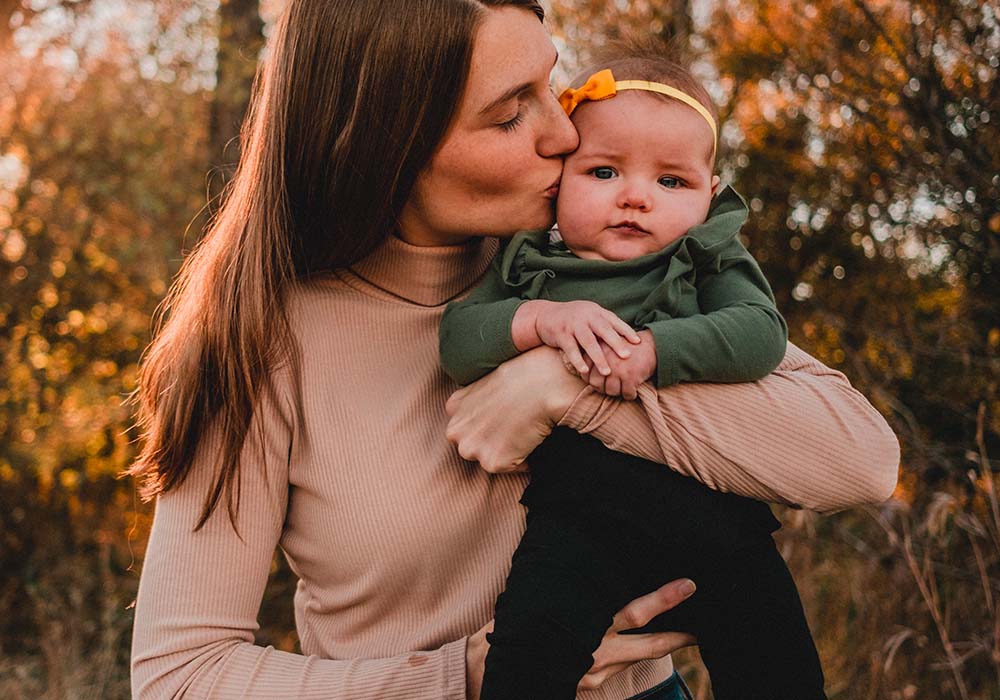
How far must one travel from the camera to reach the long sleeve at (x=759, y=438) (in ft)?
5.24

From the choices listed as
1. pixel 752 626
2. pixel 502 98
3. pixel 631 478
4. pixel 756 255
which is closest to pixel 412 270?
pixel 502 98

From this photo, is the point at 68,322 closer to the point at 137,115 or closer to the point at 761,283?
the point at 137,115

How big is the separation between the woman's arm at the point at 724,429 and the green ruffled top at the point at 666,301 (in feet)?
0.17

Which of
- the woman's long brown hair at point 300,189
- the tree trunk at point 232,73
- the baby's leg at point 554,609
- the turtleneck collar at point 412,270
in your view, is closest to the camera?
the baby's leg at point 554,609

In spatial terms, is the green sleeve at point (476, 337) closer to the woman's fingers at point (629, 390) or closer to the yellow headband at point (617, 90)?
the woman's fingers at point (629, 390)

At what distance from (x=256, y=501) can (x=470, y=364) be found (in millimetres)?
458

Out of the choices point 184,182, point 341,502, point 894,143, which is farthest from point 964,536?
point 184,182

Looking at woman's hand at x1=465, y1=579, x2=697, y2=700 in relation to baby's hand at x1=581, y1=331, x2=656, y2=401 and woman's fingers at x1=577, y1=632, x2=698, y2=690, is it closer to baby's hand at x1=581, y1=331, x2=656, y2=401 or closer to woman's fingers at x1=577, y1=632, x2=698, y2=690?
woman's fingers at x1=577, y1=632, x2=698, y2=690

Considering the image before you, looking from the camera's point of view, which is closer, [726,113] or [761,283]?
[761,283]

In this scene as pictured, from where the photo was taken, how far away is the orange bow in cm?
198

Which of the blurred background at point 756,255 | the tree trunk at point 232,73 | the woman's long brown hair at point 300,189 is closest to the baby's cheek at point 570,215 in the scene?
the woman's long brown hair at point 300,189

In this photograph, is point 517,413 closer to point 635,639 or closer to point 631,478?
point 631,478

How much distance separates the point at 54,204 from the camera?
568 centimetres

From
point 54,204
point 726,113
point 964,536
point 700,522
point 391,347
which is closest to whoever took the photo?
point 700,522
